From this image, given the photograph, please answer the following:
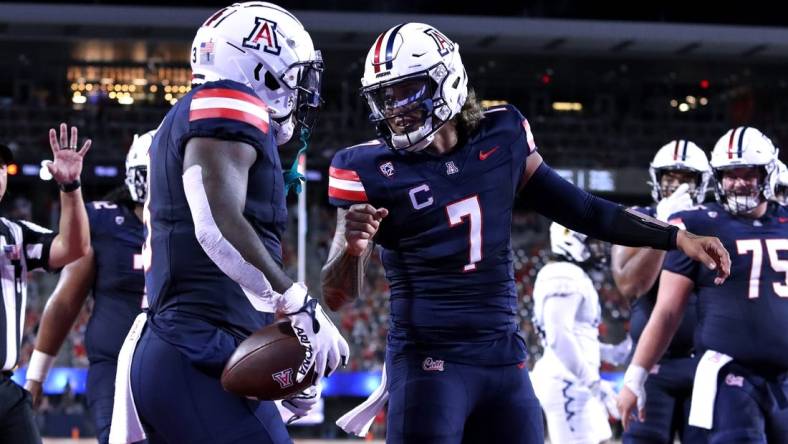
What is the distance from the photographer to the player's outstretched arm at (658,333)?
492 cm

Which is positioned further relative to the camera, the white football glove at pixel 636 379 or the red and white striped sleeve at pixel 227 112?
the white football glove at pixel 636 379

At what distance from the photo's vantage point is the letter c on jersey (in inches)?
143

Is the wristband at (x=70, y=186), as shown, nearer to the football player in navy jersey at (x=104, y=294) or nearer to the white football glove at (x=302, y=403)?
the football player in navy jersey at (x=104, y=294)

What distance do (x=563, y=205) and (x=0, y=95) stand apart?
2153 centimetres

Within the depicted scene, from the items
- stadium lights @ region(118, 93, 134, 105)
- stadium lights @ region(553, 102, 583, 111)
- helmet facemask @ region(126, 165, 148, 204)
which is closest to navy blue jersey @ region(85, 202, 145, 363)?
helmet facemask @ region(126, 165, 148, 204)

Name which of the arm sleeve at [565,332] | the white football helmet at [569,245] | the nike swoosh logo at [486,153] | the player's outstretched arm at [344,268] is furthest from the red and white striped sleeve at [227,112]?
the white football helmet at [569,245]

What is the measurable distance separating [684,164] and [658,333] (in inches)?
59.9

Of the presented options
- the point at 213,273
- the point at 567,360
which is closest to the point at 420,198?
the point at 213,273

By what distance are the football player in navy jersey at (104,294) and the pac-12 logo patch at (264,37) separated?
7.83 ft

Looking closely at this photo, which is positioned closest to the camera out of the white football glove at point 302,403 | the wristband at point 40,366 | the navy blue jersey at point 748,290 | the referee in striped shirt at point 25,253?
the white football glove at point 302,403

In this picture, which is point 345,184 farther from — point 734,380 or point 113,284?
point 113,284

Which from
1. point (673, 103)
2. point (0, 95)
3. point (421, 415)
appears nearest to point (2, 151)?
point (421, 415)

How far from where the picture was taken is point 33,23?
2058 cm

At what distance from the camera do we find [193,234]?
288cm
